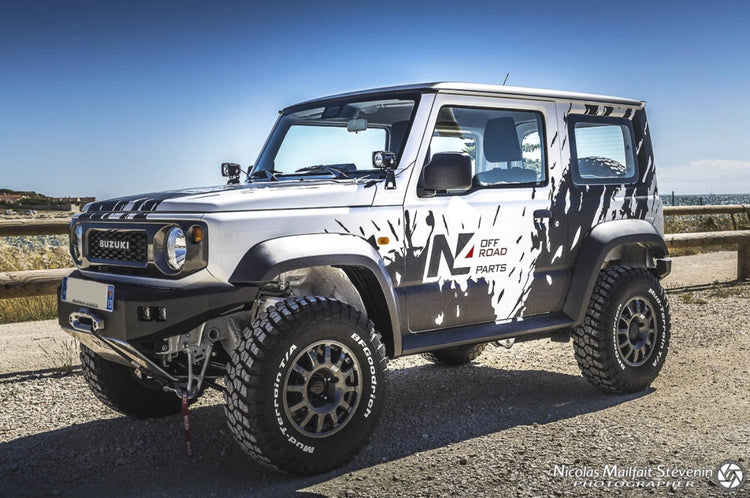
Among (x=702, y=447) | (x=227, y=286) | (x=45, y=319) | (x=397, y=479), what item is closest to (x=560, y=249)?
(x=702, y=447)

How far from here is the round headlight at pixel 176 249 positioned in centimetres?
381

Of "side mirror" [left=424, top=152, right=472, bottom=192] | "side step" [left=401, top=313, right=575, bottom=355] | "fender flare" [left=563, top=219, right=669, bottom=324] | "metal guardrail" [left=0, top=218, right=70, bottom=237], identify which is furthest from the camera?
"metal guardrail" [left=0, top=218, right=70, bottom=237]

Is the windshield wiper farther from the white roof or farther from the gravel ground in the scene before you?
the gravel ground

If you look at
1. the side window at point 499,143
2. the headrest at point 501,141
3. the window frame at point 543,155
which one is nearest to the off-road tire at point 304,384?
the window frame at point 543,155

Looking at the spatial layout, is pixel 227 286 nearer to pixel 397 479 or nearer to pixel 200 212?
pixel 200 212

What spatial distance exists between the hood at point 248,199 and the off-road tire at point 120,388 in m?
0.99

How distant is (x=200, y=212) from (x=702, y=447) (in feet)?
10.1

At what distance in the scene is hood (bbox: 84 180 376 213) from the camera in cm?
387

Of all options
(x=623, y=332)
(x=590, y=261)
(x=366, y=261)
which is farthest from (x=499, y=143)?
(x=623, y=332)

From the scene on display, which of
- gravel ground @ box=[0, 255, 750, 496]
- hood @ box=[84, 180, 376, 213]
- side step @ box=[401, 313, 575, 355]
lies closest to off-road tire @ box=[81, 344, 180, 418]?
gravel ground @ box=[0, 255, 750, 496]

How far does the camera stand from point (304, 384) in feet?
12.8

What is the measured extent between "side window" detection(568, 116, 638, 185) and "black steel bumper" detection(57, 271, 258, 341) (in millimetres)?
2773

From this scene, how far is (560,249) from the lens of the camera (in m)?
5.26

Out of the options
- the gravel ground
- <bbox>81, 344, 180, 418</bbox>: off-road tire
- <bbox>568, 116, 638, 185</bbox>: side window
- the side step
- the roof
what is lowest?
the gravel ground
